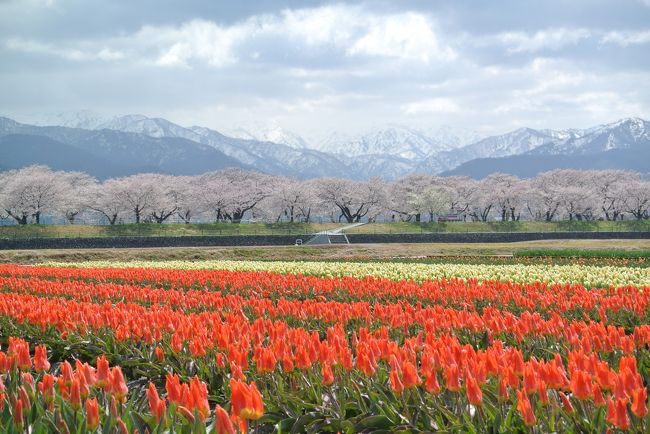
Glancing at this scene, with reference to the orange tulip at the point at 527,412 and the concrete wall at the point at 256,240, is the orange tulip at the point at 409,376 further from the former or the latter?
the concrete wall at the point at 256,240

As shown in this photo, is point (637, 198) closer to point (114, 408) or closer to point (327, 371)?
point (327, 371)

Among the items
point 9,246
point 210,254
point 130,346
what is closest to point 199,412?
point 130,346

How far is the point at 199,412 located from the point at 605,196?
107 m

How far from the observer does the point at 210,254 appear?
40.3 meters

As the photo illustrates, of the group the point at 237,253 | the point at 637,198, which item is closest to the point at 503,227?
the point at 637,198

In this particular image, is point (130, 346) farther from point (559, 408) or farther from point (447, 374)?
point (559, 408)

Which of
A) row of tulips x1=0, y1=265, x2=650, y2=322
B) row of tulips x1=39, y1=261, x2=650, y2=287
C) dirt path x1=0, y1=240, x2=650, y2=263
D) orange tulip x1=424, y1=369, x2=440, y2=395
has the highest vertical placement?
orange tulip x1=424, y1=369, x2=440, y2=395

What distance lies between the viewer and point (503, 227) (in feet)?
250

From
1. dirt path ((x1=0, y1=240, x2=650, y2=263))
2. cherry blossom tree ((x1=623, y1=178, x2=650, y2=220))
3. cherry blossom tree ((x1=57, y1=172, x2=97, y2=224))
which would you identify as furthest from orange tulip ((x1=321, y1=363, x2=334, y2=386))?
cherry blossom tree ((x1=623, y1=178, x2=650, y2=220))

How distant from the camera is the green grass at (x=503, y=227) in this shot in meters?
72.2

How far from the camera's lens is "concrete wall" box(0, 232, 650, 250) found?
48.1m

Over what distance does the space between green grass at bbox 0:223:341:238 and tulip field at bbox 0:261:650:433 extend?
191ft

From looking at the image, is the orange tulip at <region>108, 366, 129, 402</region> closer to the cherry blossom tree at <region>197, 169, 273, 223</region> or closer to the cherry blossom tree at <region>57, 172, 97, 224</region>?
the cherry blossom tree at <region>57, 172, 97, 224</region>

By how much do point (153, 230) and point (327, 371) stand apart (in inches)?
2653
